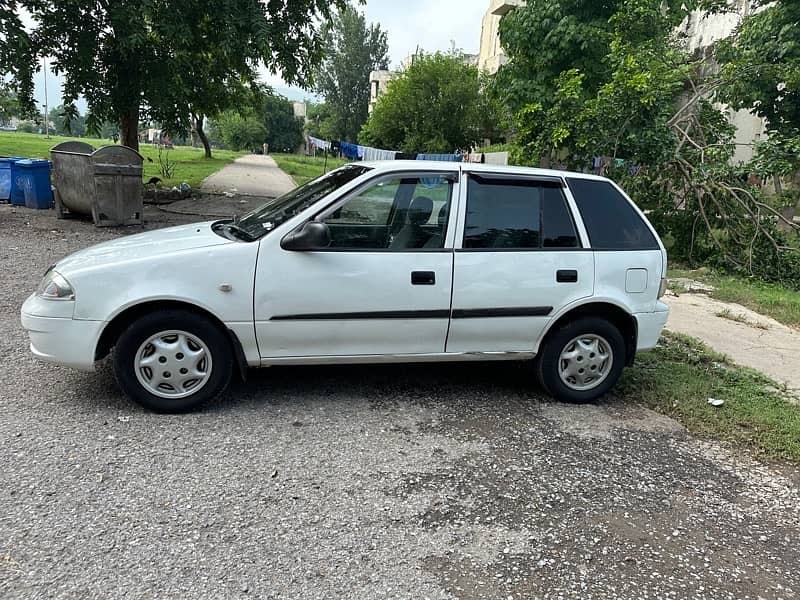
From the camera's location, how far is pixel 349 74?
6681 cm

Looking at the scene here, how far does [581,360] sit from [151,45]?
12479 mm

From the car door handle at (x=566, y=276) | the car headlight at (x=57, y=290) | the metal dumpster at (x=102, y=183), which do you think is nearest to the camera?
the car headlight at (x=57, y=290)

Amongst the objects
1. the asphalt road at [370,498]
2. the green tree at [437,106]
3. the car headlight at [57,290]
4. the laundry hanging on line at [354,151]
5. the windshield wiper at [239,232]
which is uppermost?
the green tree at [437,106]

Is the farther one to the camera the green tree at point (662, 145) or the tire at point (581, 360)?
the green tree at point (662, 145)

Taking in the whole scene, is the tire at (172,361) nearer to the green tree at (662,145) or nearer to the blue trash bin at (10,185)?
the green tree at (662,145)

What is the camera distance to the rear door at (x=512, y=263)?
4367 millimetres

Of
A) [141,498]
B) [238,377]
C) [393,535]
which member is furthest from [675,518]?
[238,377]

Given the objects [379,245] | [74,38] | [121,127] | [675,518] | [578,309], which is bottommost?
[675,518]

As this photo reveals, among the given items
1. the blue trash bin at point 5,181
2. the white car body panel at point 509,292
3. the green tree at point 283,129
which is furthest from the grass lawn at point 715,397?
the green tree at point 283,129

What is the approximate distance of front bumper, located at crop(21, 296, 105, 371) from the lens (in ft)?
12.7

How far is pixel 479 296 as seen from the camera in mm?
4359

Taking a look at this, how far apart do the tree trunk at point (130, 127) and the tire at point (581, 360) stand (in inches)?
528

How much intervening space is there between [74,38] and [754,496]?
13.8m

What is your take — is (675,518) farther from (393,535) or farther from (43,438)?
(43,438)
